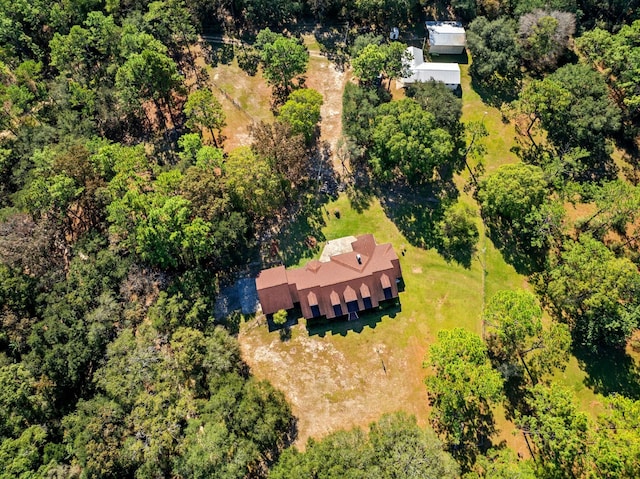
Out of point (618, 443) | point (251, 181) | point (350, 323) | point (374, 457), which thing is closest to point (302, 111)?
point (251, 181)

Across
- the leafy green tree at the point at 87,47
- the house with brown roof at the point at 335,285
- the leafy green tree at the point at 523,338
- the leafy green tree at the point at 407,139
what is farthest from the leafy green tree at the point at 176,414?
the leafy green tree at the point at 87,47

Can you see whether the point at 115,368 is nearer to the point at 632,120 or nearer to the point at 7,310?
the point at 7,310

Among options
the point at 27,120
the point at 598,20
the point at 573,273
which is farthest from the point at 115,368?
the point at 598,20

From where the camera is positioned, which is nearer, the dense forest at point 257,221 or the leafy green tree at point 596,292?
the dense forest at point 257,221

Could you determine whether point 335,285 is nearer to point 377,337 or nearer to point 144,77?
point 377,337

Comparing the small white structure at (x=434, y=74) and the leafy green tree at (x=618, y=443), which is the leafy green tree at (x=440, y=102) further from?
the leafy green tree at (x=618, y=443)

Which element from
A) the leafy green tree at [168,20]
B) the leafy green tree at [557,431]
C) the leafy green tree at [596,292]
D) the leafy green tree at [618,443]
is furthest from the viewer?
the leafy green tree at [168,20]

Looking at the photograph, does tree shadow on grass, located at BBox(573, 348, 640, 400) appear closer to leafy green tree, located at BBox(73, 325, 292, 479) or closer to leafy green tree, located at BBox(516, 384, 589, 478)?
leafy green tree, located at BBox(516, 384, 589, 478)

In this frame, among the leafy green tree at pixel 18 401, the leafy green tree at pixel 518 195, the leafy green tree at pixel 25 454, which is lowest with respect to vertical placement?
the leafy green tree at pixel 25 454
